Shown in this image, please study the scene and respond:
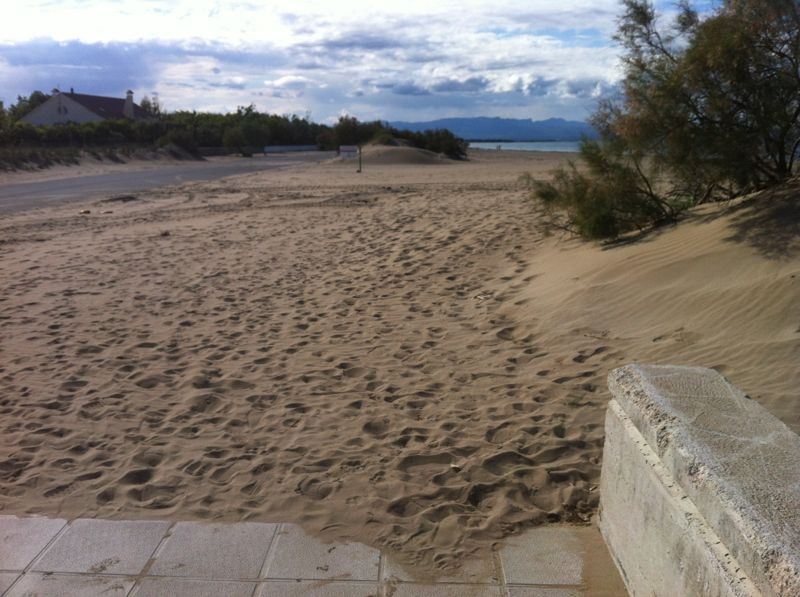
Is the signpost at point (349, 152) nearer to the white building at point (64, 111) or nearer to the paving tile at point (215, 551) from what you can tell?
Result: the paving tile at point (215, 551)

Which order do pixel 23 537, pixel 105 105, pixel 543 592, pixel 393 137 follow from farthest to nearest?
1. pixel 105 105
2. pixel 393 137
3. pixel 23 537
4. pixel 543 592

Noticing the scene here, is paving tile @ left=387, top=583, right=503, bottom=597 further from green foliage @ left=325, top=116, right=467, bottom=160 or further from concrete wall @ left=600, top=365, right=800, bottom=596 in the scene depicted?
green foliage @ left=325, top=116, right=467, bottom=160

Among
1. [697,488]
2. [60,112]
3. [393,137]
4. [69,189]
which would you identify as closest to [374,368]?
[697,488]

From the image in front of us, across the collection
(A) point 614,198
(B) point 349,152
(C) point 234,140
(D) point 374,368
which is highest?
(C) point 234,140

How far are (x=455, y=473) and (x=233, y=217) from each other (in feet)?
44.1

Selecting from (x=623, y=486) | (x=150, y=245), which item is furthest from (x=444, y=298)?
(x=150, y=245)

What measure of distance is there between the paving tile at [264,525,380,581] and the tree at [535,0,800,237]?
6.42m

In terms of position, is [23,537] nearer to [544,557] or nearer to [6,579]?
[6,579]

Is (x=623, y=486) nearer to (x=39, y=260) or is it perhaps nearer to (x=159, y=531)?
(x=159, y=531)

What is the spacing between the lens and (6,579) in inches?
127

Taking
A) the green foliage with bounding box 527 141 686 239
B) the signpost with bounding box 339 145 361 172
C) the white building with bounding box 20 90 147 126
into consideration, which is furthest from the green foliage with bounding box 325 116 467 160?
the green foliage with bounding box 527 141 686 239

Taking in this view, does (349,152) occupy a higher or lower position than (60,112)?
lower

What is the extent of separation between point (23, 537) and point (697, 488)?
10.2 ft

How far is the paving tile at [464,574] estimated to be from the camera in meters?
3.26
